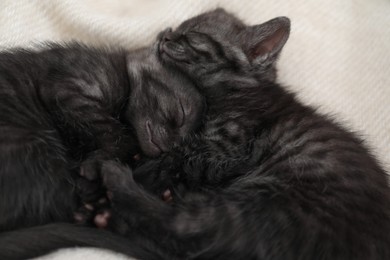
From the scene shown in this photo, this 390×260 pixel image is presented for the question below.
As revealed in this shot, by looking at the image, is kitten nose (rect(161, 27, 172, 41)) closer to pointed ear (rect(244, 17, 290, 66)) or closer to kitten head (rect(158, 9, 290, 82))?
kitten head (rect(158, 9, 290, 82))

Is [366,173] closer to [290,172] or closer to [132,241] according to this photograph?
[290,172]

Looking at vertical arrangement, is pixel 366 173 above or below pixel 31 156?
above

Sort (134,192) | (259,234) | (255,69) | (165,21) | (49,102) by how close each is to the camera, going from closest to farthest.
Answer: (259,234)
(134,192)
(49,102)
(255,69)
(165,21)

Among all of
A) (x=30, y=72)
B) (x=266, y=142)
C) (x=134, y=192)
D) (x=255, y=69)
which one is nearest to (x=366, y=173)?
(x=266, y=142)

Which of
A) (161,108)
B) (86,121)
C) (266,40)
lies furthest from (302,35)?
(86,121)

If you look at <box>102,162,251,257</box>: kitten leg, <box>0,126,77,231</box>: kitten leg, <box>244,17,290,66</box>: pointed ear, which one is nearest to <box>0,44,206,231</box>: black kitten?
<box>0,126,77,231</box>: kitten leg

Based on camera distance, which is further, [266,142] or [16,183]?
[266,142]

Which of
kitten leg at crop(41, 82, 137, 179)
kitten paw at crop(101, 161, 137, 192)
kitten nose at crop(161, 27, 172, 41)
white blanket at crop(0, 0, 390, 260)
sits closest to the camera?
kitten paw at crop(101, 161, 137, 192)

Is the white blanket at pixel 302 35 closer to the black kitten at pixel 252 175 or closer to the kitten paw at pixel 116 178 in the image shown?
the black kitten at pixel 252 175
